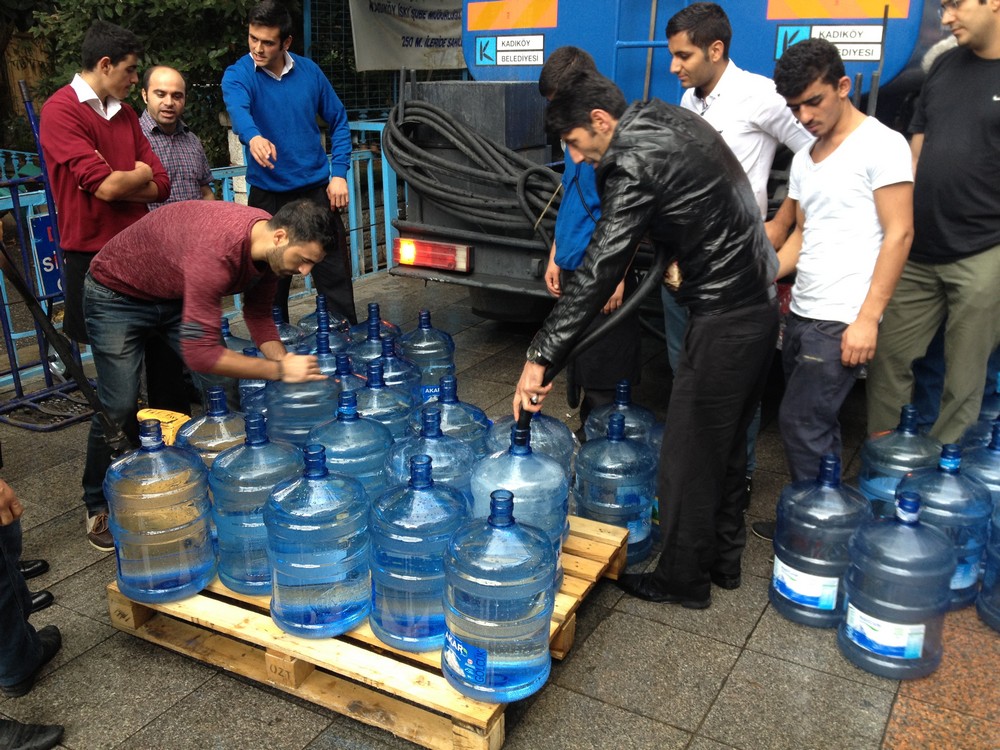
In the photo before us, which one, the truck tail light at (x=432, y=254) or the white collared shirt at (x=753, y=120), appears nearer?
the white collared shirt at (x=753, y=120)

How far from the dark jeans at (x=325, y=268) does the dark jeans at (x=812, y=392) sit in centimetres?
299

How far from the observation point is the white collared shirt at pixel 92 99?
3.90 meters

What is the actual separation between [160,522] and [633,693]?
1.85 m

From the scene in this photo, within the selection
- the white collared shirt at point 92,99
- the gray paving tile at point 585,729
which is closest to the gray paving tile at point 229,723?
the gray paving tile at point 585,729

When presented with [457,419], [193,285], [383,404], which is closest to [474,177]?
[383,404]

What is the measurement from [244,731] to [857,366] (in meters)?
2.67

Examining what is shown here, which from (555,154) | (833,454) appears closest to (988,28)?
(833,454)

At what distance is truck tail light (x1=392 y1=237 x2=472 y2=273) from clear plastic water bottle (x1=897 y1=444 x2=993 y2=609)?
9.84 ft

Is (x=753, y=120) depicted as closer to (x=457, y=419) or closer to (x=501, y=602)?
(x=457, y=419)

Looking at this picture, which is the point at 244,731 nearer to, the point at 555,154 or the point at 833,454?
the point at 833,454

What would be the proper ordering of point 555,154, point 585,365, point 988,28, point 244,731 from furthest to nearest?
1. point 555,154
2. point 585,365
3. point 988,28
4. point 244,731

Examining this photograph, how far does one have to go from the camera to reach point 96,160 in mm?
3855

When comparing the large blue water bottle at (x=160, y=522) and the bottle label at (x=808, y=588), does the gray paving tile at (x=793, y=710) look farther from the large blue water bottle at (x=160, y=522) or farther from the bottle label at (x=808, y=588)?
the large blue water bottle at (x=160, y=522)

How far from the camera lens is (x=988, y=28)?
362 cm
